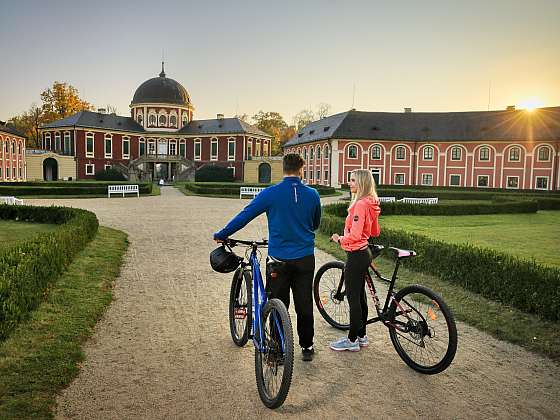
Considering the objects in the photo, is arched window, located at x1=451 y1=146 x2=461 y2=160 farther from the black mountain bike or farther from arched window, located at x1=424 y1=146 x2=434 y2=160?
the black mountain bike

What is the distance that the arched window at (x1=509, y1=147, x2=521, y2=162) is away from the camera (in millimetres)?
44844

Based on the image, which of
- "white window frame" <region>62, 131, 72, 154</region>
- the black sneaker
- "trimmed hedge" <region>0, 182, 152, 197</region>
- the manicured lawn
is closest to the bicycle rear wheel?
the black sneaker

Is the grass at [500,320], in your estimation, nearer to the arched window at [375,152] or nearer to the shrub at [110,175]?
the arched window at [375,152]

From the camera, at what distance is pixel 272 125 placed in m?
80.3

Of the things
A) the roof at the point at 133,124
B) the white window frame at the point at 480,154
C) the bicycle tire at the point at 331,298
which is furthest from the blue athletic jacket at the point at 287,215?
the roof at the point at 133,124

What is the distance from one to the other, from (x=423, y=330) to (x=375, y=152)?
4503 centimetres

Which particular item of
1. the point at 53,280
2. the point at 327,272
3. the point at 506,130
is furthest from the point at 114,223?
the point at 506,130

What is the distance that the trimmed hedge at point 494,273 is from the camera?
236 inches

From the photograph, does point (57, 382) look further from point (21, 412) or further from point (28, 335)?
point (28, 335)

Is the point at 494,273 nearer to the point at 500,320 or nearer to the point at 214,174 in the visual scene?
the point at 500,320

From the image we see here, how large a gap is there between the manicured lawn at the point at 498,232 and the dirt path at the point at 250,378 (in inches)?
212

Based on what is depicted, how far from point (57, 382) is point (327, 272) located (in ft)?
10.1

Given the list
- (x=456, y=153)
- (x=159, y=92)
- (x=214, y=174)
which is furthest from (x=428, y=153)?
(x=159, y=92)

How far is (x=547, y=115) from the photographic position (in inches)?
1786
